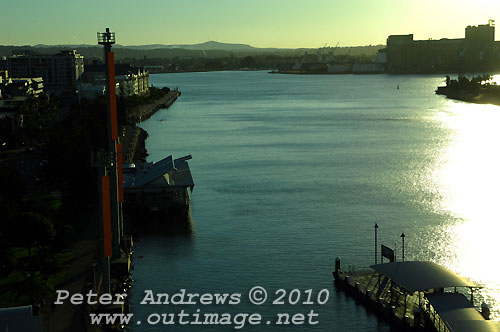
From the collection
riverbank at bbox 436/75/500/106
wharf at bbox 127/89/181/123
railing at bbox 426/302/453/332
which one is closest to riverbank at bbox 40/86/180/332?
railing at bbox 426/302/453/332

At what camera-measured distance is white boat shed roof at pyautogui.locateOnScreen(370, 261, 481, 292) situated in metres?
13.2

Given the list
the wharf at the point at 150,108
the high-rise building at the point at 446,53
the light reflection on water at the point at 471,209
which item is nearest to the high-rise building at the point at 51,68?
the wharf at the point at 150,108

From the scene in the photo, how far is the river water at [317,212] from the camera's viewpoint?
1595 cm

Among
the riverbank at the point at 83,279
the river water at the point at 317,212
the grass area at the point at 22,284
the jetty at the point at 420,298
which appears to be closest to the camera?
the jetty at the point at 420,298

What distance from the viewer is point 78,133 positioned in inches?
1009

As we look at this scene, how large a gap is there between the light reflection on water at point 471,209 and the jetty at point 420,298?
1.33m

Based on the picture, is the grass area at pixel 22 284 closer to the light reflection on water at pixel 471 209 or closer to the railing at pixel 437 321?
the railing at pixel 437 321

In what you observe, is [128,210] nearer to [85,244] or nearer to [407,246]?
[85,244]

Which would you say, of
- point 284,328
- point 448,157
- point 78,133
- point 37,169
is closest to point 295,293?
point 284,328

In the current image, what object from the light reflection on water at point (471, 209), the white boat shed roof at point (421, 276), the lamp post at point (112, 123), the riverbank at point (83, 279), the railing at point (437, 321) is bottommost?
the light reflection on water at point (471, 209)

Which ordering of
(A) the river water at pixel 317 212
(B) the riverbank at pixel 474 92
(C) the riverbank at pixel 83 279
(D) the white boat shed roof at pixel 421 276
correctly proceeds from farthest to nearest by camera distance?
(B) the riverbank at pixel 474 92, (A) the river water at pixel 317 212, (D) the white boat shed roof at pixel 421 276, (C) the riverbank at pixel 83 279

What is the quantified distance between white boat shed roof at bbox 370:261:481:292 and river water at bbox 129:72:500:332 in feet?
2.85

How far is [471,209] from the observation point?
23.5 metres

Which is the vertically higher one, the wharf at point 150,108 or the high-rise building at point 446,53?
the high-rise building at point 446,53
